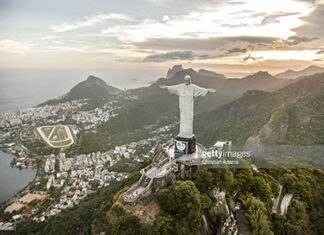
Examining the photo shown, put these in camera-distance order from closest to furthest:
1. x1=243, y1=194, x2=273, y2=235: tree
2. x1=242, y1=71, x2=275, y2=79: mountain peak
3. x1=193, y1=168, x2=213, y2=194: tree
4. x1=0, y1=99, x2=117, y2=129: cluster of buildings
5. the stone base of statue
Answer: x1=243, y1=194, x2=273, y2=235: tree, x1=193, y1=168, x2=213, y2=194: tree, the stone base of statue, x1=0, y1=99, x2=117, y2=129: cluster of buildings, x1=242, y1=71, x2=275, y2=79: mountain peak

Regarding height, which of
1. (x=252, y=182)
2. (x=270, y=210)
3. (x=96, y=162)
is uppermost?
(x=252, y=182)

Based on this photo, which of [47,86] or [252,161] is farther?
[47,86]

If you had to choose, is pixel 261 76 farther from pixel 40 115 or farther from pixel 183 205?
pixel 183 205

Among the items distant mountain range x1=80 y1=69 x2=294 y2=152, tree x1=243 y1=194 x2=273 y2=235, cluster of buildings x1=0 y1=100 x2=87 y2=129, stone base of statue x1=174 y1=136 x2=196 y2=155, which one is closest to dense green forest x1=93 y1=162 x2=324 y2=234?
tree x1=243 y1=194 x2=273 y2=235

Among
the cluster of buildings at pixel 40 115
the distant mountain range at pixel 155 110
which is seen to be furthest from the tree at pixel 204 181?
the cluster of buildings at pixel 40 115

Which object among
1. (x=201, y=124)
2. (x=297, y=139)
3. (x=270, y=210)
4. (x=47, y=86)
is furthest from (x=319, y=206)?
(x=47, y=86)

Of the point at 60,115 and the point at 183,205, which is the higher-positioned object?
the point at 183,205

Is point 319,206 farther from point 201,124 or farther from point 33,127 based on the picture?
point 33,127

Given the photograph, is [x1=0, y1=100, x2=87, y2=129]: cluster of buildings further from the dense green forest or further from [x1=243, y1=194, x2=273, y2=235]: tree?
[x1=243, y1=194, x2=273, y2=235]: tree

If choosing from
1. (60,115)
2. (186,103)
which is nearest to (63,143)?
(60,115)
